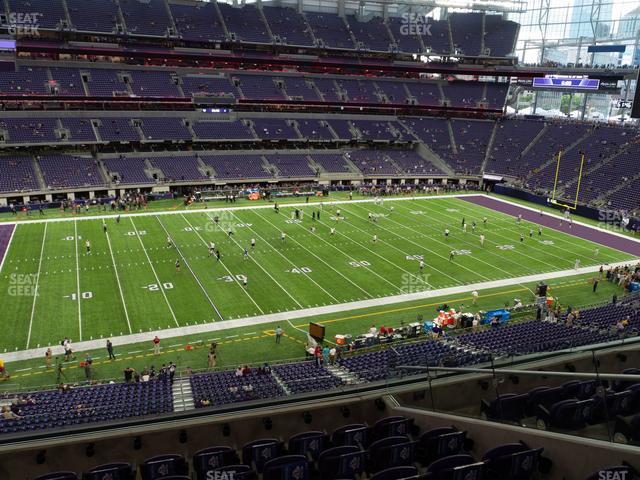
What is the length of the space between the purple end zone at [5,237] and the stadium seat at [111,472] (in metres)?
29.9

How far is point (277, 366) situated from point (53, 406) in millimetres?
7618

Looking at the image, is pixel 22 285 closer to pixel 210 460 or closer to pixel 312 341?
pixel 312 341

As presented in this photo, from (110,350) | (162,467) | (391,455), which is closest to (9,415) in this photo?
(110,350)

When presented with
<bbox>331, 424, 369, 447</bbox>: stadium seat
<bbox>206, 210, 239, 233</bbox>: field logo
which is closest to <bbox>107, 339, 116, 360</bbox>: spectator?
<bbox>331, 424, 369, 447</bbox>: stadium seat

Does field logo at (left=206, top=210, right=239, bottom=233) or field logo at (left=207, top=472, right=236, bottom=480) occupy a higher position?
field logo at (left=206, top=210, right=239, bottom=233)

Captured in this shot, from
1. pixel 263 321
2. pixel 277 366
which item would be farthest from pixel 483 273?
pixel 277 366

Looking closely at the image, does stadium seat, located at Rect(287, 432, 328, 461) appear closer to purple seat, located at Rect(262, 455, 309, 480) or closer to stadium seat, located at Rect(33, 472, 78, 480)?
purple seat, located at Rect(262, 455, 309, 480)

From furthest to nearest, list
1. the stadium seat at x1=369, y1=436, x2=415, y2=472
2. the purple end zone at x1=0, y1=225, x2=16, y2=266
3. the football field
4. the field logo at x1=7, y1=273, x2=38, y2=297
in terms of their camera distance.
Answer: the purple end zone at x1=0, y1=225, x2=16, y2=266
the field logo at x1=7, y1=273, x2=38, y2=297
the football field
the stadium seat at x1=369, y1=436, x2=415, y2=472

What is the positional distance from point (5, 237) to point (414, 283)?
29019mm

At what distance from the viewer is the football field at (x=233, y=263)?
2606cm

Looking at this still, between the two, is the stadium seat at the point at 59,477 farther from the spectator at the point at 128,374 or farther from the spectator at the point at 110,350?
the spectator at the point at 110,350

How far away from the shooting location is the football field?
26.1m

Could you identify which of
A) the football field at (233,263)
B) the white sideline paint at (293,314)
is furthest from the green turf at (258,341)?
the football field at (233,263)

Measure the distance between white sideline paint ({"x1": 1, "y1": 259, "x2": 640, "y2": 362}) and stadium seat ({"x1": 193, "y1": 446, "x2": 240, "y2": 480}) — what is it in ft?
55.7
